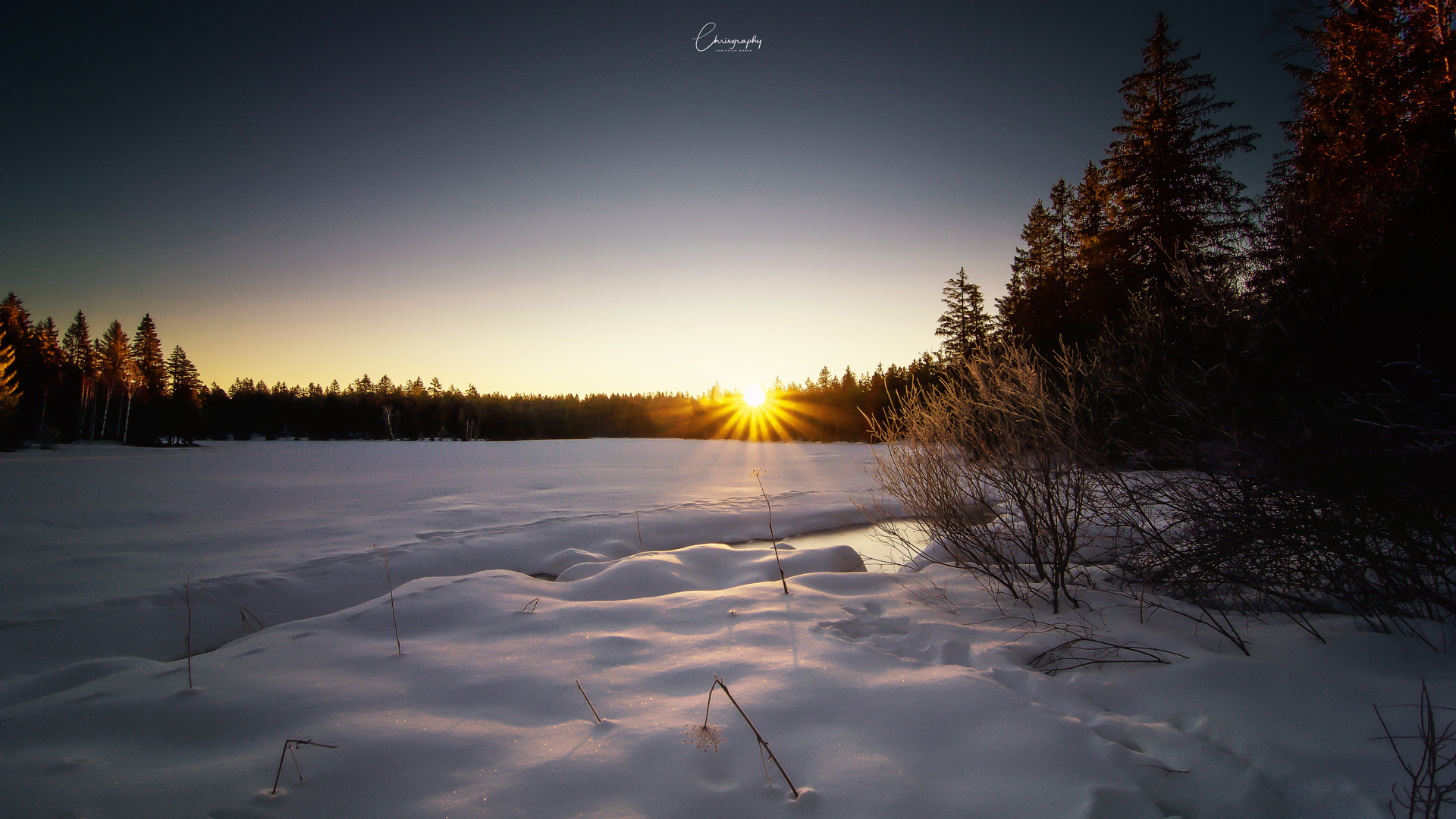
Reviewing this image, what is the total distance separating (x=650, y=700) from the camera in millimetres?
3094

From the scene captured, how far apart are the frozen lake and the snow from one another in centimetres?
7

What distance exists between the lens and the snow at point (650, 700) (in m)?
2.24

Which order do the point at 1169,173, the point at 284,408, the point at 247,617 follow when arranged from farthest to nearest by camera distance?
the point at 284,408
the point at 1169,173
the point at 247,617

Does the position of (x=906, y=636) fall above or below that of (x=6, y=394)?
below

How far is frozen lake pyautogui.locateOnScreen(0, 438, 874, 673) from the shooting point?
5262mm

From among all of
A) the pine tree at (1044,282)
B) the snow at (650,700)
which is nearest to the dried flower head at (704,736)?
the snow at (650,700)

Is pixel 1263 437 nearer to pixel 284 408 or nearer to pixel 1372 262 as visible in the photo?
pixel 1372 262

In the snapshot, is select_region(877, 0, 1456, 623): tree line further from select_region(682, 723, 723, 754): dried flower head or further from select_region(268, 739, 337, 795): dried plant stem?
select_region(268, 739, 337, 795): dried plant stem

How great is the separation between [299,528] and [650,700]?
8.81 metres

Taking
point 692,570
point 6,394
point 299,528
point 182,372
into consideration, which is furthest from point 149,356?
point 692,570

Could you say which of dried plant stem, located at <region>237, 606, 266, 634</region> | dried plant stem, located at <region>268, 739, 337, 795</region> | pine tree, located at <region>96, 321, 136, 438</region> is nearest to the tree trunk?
pine tree, located at <region>96, 321, 136, 438</region>

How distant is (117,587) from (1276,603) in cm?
1074

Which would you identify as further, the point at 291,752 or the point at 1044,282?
the point at 1044,282

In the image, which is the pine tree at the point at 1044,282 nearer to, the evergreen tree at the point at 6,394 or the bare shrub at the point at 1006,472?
the bare shrub at the point at 1006,472
